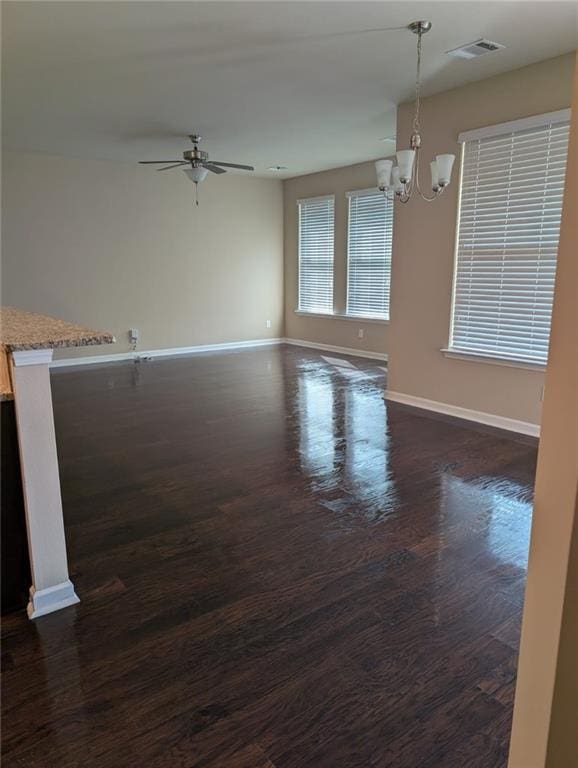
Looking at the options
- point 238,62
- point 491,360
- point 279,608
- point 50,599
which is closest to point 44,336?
point 50,599

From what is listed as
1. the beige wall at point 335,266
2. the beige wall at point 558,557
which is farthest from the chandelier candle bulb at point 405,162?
the beige wall at point 335,266

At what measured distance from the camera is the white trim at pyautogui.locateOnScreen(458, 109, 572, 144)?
147 inches

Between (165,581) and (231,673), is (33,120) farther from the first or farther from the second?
(231,673)

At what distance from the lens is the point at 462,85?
4.27m

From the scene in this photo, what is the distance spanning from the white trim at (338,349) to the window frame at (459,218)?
9.05ft

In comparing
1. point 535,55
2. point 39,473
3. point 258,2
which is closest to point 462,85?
point 535,55

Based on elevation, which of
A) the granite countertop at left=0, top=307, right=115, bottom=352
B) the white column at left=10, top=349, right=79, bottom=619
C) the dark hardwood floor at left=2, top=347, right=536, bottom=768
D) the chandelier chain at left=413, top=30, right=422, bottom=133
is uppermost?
the chandelier chain at left=413, top=30, right=422, bottom=133

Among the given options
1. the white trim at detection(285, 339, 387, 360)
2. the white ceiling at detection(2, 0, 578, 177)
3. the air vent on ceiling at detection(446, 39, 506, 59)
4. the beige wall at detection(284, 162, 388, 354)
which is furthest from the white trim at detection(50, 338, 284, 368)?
the air vent on ceiling at detection(446, 39, 506, 59)

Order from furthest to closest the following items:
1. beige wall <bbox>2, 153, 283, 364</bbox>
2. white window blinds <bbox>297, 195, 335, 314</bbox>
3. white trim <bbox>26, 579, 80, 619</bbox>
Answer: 1. white window blinds <bbox>297, 195, 335, 314</bbox>
2. beige wall <bbox>2, 153, 283, 364</bbox>
3. white trim <bbox>26, 579, 80, 619</bbox>

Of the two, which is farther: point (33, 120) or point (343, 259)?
point (343, 259)

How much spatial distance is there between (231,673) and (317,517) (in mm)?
1178

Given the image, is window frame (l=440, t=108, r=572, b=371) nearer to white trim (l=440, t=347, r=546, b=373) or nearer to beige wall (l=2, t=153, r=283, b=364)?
white trim (l=440, t=347, r=546, b=373)

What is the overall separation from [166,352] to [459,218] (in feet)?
16.4

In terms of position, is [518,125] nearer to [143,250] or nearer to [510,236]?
[510,236]
